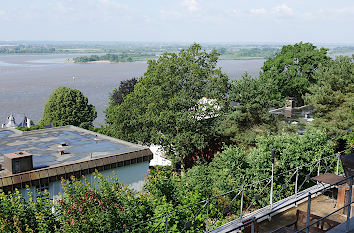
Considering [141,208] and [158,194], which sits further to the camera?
[158,194]

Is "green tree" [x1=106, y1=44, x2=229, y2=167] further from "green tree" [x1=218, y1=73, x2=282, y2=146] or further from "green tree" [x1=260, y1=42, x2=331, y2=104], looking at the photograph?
"green tree" [x1=260, y1=42, x2=331, y2=104]

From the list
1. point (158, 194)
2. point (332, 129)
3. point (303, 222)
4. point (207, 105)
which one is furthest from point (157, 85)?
point (303, 222)

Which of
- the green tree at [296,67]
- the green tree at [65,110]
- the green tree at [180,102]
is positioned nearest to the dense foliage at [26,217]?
the green tree at [180,102]

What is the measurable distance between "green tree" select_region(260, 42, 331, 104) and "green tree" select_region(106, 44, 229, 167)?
61.4 ft

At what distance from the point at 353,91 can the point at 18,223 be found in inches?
812

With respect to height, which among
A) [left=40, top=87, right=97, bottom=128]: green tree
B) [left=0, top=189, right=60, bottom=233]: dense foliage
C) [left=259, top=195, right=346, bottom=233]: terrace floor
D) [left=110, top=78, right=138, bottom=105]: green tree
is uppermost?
[left=0, top=189, right=60, bottom=233]: dense foliage

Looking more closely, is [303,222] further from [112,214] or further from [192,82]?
[192,82]

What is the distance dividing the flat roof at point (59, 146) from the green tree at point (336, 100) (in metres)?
11.1

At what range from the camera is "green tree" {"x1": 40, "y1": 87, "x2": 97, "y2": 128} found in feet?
161

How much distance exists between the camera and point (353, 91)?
22188 millimetres

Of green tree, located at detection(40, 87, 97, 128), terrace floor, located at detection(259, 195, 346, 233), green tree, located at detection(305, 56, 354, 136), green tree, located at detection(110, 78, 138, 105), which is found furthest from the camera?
green tree, located at detection(110, 78, 138, 105)

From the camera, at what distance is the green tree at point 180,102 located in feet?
83.1

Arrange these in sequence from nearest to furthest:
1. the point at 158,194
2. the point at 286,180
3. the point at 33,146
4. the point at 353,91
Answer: the point at 158,194 → the point at 286,180 → the point at 33,146 → the point at 353,91

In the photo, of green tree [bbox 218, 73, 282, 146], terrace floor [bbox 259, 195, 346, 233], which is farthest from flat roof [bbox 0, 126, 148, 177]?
terrace floor [bbox 259, 195, 346, 233]
